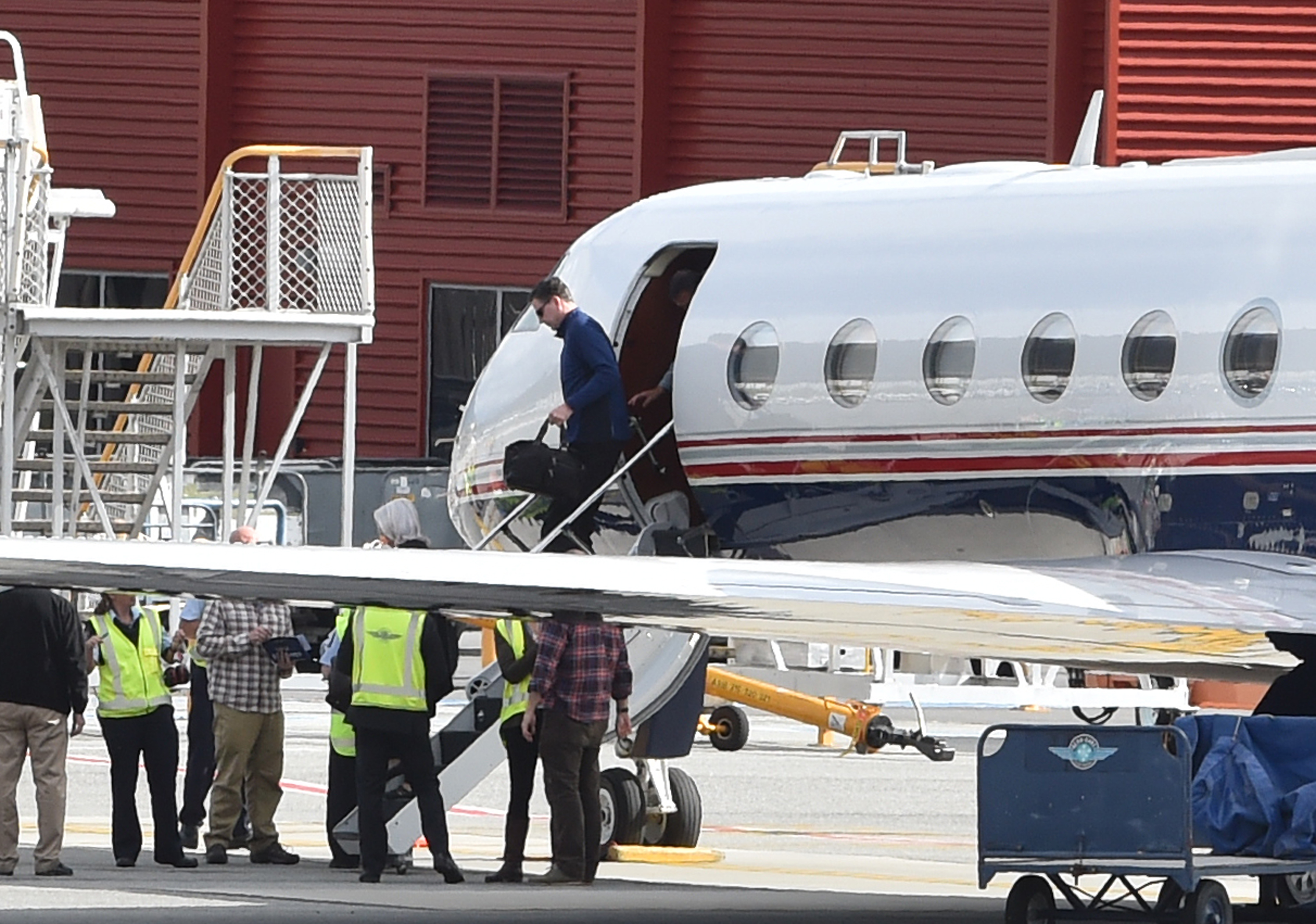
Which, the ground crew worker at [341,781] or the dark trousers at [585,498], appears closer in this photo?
the dark trousers at [585,498]

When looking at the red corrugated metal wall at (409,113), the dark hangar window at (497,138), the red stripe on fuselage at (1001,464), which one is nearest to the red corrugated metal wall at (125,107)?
the red corrugated metal wall at (409,113)

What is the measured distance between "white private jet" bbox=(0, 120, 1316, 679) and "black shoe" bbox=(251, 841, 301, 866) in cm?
231

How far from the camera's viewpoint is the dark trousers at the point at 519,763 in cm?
1521

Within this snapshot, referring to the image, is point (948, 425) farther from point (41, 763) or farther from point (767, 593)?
point (41, 763)

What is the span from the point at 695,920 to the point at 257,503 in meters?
8.84

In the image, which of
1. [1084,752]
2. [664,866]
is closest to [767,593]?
[1084,752]

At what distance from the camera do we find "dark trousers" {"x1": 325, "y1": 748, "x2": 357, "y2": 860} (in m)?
15.9

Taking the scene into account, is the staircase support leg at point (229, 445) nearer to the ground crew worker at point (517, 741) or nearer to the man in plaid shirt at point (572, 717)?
the ground crew worker at point (517, 741)

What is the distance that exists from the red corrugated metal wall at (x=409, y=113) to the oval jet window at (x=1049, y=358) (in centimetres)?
2256

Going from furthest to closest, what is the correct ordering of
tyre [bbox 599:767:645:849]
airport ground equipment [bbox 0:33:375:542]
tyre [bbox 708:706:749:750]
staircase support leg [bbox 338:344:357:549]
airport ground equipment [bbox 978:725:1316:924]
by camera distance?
tyre [bbox 708:706:749:750]
staircase support leg [bbox 338:344:357:549]
airport ground equipment [bbox 0:33:375:542]
tyre [bbox 599:767:645:849]
airport ground equipment [bbox 978:725:1316:924]

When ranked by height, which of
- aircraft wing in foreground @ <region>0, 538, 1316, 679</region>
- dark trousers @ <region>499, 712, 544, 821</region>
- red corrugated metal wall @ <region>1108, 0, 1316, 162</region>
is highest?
red corrugated metal wall @ <region>1108, 0, 1316, 162</region>

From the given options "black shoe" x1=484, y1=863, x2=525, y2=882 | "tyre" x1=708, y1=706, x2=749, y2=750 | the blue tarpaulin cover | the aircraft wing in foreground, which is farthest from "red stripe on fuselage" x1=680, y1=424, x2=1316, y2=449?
"tyre" x1=708, y1=706, x2=749, y2=750

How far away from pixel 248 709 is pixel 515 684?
1.72 m

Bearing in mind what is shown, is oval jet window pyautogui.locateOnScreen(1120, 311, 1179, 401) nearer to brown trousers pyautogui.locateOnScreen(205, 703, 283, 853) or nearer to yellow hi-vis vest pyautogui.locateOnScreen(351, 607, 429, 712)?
yellow hi-vis vest pyautogui.locateOnScreen(351, 607, 429, 712)
